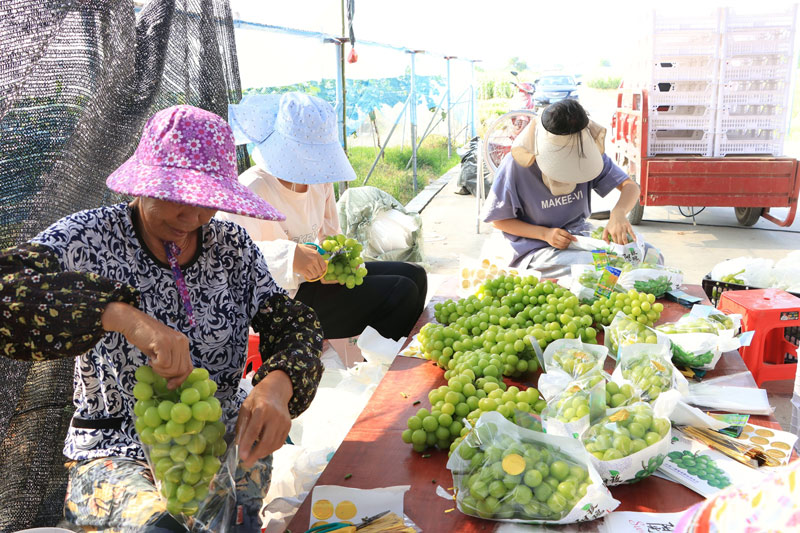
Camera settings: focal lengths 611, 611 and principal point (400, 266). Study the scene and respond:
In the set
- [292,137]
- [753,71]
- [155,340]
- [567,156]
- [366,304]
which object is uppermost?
[753,71]

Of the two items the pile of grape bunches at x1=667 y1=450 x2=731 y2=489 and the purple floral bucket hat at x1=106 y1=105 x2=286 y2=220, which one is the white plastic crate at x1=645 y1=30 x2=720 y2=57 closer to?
the pile of grape bunches at x1=667 y1=450 x2=731 y2=489

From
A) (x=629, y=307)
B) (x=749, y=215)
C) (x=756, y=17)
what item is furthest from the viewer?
(x=749, y=215)

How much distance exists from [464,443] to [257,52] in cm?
379

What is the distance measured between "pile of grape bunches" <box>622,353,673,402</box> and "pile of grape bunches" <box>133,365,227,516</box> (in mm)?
1217

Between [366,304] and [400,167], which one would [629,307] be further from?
Answer: [400,167]

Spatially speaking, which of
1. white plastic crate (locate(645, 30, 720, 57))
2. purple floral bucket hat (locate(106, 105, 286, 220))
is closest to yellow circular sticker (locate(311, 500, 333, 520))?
purple floral bucket hat (locate(106, 105, 286, 220))

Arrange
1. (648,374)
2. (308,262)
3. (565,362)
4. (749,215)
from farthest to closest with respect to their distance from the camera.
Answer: (749,215)
(308,262)
(565,362)
(648,374)

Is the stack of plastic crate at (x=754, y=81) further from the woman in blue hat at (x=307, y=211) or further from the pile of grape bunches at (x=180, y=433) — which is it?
the pile of grape bunches at (x=180, y=433)

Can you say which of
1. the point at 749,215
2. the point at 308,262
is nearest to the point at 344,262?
the point at 308,262

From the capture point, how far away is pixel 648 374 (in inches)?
72.8

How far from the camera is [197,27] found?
2852mm

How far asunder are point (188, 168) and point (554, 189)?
2440mm

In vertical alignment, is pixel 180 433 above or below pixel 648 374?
above

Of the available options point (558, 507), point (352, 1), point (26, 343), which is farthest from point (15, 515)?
point (352, 1)
